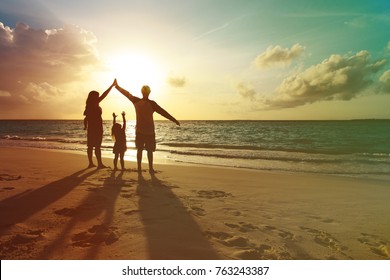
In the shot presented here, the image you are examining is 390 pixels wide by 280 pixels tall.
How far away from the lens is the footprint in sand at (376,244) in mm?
3553

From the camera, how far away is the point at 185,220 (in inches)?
167

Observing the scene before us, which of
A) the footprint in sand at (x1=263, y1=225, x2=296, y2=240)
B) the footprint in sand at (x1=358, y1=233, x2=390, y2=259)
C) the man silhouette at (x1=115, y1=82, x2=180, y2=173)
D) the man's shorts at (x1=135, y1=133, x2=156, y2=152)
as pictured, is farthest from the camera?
the man's shorts at (x1=135, y1=133, x2=156, y2=152)

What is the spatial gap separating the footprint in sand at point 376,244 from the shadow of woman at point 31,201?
4.08m

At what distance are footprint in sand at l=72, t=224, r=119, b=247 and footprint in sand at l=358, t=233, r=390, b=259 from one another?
281 cm

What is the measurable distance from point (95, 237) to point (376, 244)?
124 inches

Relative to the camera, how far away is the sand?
3363 mm

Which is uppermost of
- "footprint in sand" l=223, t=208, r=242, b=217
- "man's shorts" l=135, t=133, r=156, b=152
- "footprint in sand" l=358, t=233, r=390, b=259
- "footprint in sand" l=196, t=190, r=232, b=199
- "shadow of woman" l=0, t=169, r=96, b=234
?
"man's shorts" l=135, t=133, r=156, b=152

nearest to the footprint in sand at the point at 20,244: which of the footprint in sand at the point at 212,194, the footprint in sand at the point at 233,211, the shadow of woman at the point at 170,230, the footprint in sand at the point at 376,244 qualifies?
the shadow of woman at the point at 170,230

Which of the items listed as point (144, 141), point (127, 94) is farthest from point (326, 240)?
point (127, 94)

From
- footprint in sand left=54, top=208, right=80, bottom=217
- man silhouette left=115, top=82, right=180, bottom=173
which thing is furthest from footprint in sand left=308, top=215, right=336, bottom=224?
man silhouette left=115, top=82, right=180, bottom=173

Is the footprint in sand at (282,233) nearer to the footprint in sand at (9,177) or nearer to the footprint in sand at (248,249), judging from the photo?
the footprint in sand at (248,249)

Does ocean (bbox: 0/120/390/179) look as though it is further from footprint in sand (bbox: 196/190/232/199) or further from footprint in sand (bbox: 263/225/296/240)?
footprint in sand (bbox: 263/225/296/240)
